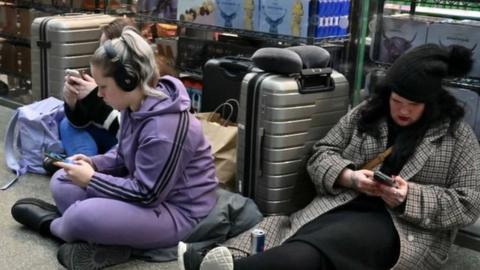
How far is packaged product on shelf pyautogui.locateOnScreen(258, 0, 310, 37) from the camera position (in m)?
2.88

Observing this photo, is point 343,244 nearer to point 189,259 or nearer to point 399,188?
point 399,188

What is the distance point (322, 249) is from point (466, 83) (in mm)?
1020

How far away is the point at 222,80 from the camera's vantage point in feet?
9.78

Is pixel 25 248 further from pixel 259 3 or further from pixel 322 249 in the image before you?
pixel 259 3

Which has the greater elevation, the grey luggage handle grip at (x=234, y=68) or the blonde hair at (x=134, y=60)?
the blonde hair at (x=134, y=60)

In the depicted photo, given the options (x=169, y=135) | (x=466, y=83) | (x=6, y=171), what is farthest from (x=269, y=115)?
(x=6, y=171)

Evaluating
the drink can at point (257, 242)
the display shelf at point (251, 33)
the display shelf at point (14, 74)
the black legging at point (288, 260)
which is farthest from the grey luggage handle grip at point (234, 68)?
the display shelf at point (14, 74)

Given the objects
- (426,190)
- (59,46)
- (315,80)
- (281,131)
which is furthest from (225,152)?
(59,46)

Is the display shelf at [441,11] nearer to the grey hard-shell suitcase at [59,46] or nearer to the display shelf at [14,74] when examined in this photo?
the grey hard-shell suitcase at [59,46]

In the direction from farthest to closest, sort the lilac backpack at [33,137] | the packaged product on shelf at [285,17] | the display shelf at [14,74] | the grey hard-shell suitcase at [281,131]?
the display shelf at [14,74] → the lilac backpack at [33,137] → the packaged product on shelf at [285,17] → the grey hard-shell suitcase at [281,131]

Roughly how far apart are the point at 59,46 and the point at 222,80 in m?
0.95

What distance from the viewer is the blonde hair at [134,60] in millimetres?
2135

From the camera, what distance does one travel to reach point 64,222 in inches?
88.5

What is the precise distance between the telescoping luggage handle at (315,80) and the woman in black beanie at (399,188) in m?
0.28
